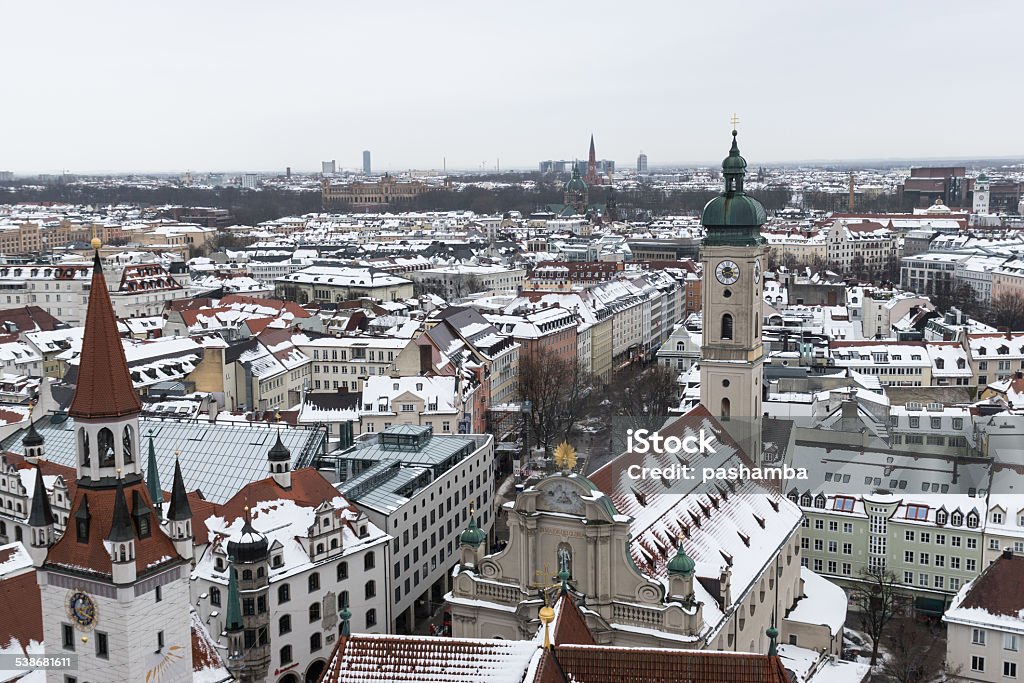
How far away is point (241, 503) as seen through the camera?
57531 mm

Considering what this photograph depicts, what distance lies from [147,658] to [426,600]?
34.3 m

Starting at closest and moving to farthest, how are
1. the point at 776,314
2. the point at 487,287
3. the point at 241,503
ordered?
the point at 241,503, the point at 776,314, the point at 487,287

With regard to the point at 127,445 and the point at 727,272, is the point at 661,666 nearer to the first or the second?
the point at 127,445

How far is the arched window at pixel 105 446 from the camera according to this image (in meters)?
35.9

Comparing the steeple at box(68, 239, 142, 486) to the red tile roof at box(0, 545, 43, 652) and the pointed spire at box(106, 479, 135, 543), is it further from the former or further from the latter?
the red tile roof at box(0, 545, 43, 652)

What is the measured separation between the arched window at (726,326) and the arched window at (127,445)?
41225 millimetres

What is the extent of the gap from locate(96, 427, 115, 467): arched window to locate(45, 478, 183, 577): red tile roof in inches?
31.5

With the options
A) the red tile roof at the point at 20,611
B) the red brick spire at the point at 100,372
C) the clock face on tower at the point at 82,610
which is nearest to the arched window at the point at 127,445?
the red brick spire at the point at 100,372

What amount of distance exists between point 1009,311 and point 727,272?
112m

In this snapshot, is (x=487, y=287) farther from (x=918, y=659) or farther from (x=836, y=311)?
(x=918, y=659)

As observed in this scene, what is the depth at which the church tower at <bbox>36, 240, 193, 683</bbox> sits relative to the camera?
116 feet

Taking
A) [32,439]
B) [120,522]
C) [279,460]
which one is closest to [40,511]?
[120,522]

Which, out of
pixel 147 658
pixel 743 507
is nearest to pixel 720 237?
pixel 743 507

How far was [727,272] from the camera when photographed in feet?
227
